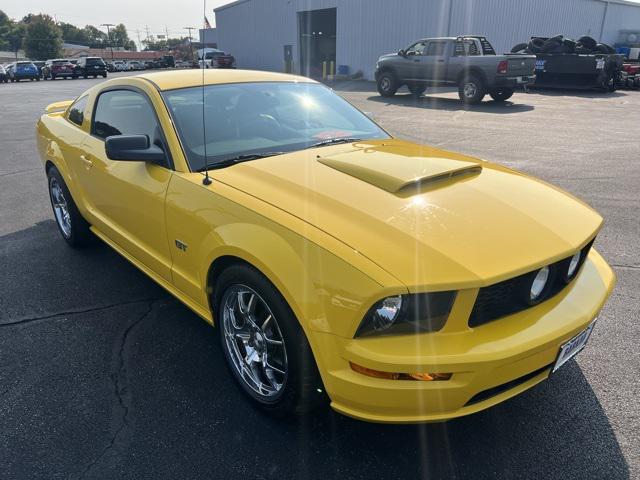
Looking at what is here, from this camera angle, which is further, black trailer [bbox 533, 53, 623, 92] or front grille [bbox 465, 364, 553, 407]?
black trailer [bbox 533, 53, 623, 92]

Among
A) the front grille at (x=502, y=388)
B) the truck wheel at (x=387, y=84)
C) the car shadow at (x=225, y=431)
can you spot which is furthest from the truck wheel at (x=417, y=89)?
the front grille at (x=502, y=388)

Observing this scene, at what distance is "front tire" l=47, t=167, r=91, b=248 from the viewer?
4.42m

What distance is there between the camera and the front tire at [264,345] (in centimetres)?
214

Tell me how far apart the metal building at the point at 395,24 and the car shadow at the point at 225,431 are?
27932 millimetres

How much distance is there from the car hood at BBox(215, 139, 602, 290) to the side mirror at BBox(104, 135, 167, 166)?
0.48 metres

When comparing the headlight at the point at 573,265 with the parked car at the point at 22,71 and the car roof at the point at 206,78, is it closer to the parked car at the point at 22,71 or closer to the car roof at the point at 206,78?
the car roof at the point at 206,78

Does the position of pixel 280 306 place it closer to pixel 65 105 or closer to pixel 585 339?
pixel 585 339

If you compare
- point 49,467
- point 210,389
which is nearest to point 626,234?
point 210,389

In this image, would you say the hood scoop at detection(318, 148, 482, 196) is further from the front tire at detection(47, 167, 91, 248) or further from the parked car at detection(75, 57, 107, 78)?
the parked car at detection(75, 57, 107, 78)

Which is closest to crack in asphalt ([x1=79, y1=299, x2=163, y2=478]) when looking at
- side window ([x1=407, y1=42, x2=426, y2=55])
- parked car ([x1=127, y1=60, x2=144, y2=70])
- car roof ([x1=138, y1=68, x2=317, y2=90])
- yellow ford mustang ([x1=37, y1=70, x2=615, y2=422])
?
yellow ford mustang ([x1=37, y1=70, x2=615, y2=422])

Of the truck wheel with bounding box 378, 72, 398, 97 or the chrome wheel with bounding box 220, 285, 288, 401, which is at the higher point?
the truck wheel with bounding box 378, 72, 398, 97

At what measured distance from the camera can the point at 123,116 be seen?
3.65 metres

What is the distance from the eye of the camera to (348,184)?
2.53 meters

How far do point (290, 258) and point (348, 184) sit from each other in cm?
62
